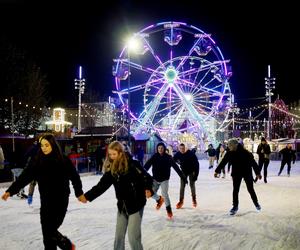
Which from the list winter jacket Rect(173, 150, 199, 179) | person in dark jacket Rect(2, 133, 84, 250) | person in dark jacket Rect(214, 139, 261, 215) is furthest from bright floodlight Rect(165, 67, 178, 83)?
person in dark jacket Rect(2, 133, 84, 250)

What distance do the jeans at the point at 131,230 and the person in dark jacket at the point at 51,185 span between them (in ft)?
2.14

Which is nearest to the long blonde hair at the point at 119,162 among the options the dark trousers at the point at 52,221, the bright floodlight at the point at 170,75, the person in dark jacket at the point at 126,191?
the person in dark jacket at the point at 126,191

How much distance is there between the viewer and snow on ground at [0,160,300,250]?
613 centimetres

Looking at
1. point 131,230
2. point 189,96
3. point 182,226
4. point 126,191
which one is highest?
point 189,96

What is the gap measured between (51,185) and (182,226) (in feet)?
10.3

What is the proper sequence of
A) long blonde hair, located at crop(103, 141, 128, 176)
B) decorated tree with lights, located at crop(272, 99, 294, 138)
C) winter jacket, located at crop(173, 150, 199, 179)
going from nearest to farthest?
long blonde hair, located at crop(103, 141, 128, 176) < winter jacket, located at crop(173, 150, 199, 179) < decorated tree with lights, located at crop(272, 99, 294, 138)

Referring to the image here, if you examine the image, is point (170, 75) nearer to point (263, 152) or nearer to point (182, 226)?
point (263, 152)

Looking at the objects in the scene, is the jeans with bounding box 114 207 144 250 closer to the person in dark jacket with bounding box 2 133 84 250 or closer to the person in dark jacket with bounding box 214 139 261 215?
the person in dark jacket with bounding box 2 133 84 250

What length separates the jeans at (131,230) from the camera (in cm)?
458

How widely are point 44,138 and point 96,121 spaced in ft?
191

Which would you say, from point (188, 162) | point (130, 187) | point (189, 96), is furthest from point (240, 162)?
point (189, 96)

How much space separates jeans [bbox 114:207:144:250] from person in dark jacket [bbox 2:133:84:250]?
652 mm

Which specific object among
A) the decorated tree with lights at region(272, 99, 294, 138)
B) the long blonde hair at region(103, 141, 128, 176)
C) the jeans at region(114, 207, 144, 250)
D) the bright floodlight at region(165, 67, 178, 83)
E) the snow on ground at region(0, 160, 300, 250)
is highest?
the bright floodlight at region(165, 67, 178, 83)

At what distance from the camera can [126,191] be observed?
470cm
